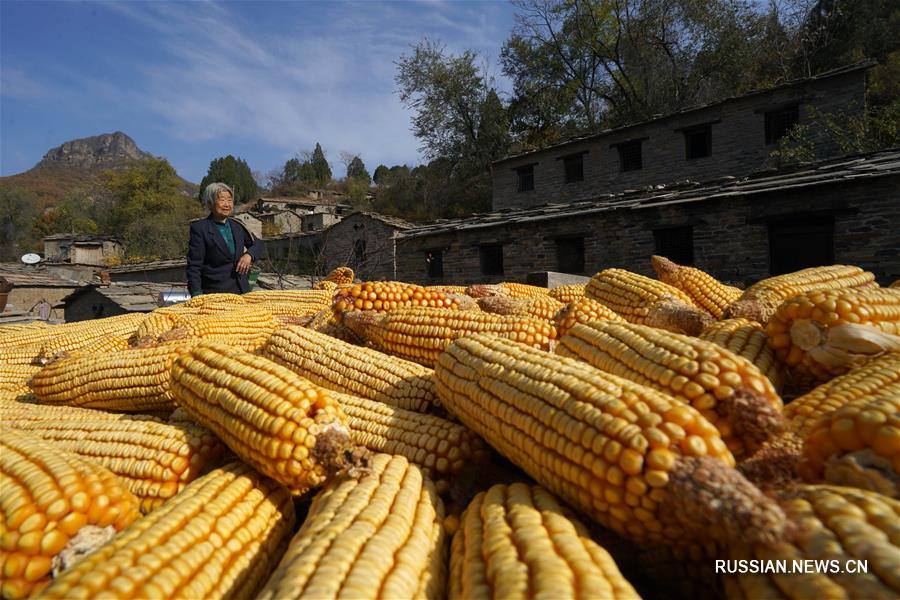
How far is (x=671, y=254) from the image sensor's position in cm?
1369

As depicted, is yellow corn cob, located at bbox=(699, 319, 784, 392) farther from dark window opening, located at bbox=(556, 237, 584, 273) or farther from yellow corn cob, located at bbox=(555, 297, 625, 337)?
dark window opening, located at bbox=(556, 237, 584, 273)

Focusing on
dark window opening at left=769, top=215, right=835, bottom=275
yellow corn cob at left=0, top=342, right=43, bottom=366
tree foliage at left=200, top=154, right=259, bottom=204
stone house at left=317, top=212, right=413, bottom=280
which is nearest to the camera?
yellow corn cob at left=0, top=342, right=43, bottom=366

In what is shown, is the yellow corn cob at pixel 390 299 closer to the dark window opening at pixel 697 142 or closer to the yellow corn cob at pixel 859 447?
the yellow corn cob at pixel 859 447

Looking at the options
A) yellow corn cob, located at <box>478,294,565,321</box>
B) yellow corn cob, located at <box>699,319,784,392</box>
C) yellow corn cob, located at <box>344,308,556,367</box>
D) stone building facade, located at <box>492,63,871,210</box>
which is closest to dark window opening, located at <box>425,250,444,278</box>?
stone building facade, located at <box>492,63,871,210</box>

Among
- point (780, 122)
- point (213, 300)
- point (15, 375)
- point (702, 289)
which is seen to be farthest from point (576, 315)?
point (780, 122)

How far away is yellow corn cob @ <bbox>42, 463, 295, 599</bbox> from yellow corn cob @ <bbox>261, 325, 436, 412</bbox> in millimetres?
751

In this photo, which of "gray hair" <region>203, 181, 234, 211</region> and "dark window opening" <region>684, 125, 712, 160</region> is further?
"dark window opening" <region>684, 125, 712, 160</region>

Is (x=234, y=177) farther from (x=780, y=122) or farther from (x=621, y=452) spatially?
(x=621, y=452)

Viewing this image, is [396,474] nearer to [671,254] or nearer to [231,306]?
[231,306]

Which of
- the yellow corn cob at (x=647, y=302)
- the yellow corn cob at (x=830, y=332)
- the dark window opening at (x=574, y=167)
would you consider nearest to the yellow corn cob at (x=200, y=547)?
the yellow corn cob at (x=830, y=332)

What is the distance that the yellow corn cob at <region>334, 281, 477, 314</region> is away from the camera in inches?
133

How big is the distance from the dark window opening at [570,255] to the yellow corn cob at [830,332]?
13.9 metres

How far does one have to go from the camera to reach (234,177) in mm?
79562

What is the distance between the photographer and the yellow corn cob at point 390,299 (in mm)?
3391
